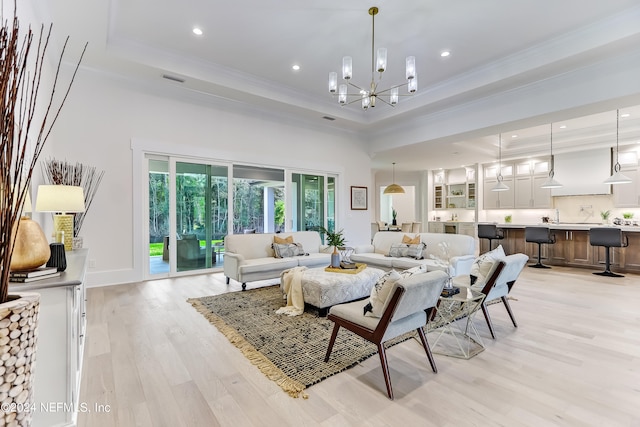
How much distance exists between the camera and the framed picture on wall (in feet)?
27.0

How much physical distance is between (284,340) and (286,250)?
247 centimetres

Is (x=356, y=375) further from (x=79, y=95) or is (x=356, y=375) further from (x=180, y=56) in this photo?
(x=79, y=95)

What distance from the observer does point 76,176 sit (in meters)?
4.16

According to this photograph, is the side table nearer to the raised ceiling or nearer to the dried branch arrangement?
the raised ceiling

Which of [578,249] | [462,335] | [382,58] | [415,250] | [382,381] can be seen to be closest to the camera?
[382,381]

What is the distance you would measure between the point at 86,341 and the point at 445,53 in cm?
576

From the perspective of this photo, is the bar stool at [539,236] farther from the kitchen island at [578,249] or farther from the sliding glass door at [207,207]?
the sliding glass door at [207,207]

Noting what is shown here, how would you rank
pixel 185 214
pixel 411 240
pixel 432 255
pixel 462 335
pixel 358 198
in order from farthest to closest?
pixel 358 198 < pixel 185 214 < pixel 411 240 < pixel 432 255 < pixel 462 335

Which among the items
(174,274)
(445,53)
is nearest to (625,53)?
(445,53)

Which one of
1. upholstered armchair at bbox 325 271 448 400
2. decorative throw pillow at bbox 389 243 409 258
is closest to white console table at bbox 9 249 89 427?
upholstered armchair at bbox 325 271 448 400

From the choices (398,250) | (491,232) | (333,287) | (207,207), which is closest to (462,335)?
(333,287)

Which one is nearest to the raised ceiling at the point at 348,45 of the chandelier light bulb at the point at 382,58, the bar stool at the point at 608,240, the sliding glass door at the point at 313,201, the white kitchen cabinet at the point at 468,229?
the chandelier light bulb at the point at 382,58

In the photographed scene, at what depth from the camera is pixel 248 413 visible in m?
1.88

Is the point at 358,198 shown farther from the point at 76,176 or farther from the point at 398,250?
the point at 76,176
